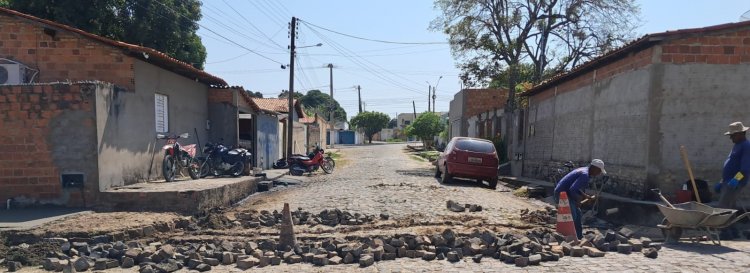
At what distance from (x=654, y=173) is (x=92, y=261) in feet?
28.6

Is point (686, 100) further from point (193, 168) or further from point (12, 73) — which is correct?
point (12, 73)

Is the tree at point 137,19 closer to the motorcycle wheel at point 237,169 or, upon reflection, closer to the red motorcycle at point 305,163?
the red motorcycle at point 305,163

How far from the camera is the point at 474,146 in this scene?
49.7ft

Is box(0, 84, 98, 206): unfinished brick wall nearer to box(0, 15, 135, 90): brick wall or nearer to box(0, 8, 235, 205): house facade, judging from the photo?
box(0, 8, 235, 205): house facade

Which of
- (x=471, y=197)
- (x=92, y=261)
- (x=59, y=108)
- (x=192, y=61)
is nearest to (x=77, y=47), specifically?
(x=59, y=108)

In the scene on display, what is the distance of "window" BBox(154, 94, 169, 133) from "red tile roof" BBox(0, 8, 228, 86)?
0.75 meters

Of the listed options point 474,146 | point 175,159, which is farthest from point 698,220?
point 175,159

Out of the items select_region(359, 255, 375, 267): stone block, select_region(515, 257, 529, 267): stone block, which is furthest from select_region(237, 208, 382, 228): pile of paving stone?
select_region(515, 257, 529, 267): stone block

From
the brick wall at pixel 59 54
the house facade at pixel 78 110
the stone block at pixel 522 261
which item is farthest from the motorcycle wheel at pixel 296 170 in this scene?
the stone block at pixel 522 261

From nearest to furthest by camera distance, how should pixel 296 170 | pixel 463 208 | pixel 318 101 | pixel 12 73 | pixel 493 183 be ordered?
pixel 463 208 → pixel 12 73 → pixel 493 183 → pixel 296 170 → pixel 318 101

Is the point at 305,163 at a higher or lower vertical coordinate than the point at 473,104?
lower

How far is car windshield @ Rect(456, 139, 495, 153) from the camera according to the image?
15045 mm

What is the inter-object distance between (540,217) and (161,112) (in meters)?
8.76

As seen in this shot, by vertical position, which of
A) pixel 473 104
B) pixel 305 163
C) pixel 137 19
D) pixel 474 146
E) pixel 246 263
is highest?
pixel 137 19
